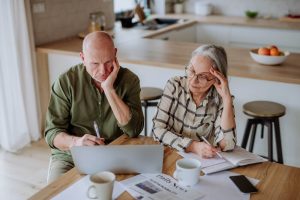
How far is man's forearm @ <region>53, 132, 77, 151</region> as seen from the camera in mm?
1698

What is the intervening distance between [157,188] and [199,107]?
1.88ft

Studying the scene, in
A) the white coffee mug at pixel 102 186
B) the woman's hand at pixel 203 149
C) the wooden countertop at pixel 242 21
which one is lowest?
the woman's hand at pixel 203 149

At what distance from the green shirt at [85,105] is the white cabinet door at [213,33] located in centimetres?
333

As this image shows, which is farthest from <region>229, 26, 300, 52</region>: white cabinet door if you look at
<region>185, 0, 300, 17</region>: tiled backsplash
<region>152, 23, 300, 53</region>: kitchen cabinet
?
<region>185, 0, 300, 17</region>: tiled backsplash

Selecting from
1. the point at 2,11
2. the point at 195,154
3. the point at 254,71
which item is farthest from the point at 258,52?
the point at 2,11

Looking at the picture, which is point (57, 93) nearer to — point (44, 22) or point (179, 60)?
point (179, 60)

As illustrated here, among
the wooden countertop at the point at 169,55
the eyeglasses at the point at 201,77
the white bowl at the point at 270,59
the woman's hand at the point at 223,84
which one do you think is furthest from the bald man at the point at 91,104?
the white bowl at the point at 270,59

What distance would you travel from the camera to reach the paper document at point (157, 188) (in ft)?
4.10

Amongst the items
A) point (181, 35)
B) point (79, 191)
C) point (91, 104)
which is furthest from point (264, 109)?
point (181, 35)

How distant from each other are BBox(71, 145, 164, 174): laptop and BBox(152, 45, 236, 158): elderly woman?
0.86 feet

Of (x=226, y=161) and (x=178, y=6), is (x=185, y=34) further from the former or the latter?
(x=226, y=161)

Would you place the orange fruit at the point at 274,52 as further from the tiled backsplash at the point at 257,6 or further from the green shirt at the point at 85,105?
the tiled backsplash at the point at 257,6

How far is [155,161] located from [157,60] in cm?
162

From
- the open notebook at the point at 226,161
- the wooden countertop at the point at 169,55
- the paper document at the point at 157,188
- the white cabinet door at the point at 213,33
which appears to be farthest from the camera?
the white cabinet door at the point at 213,33
